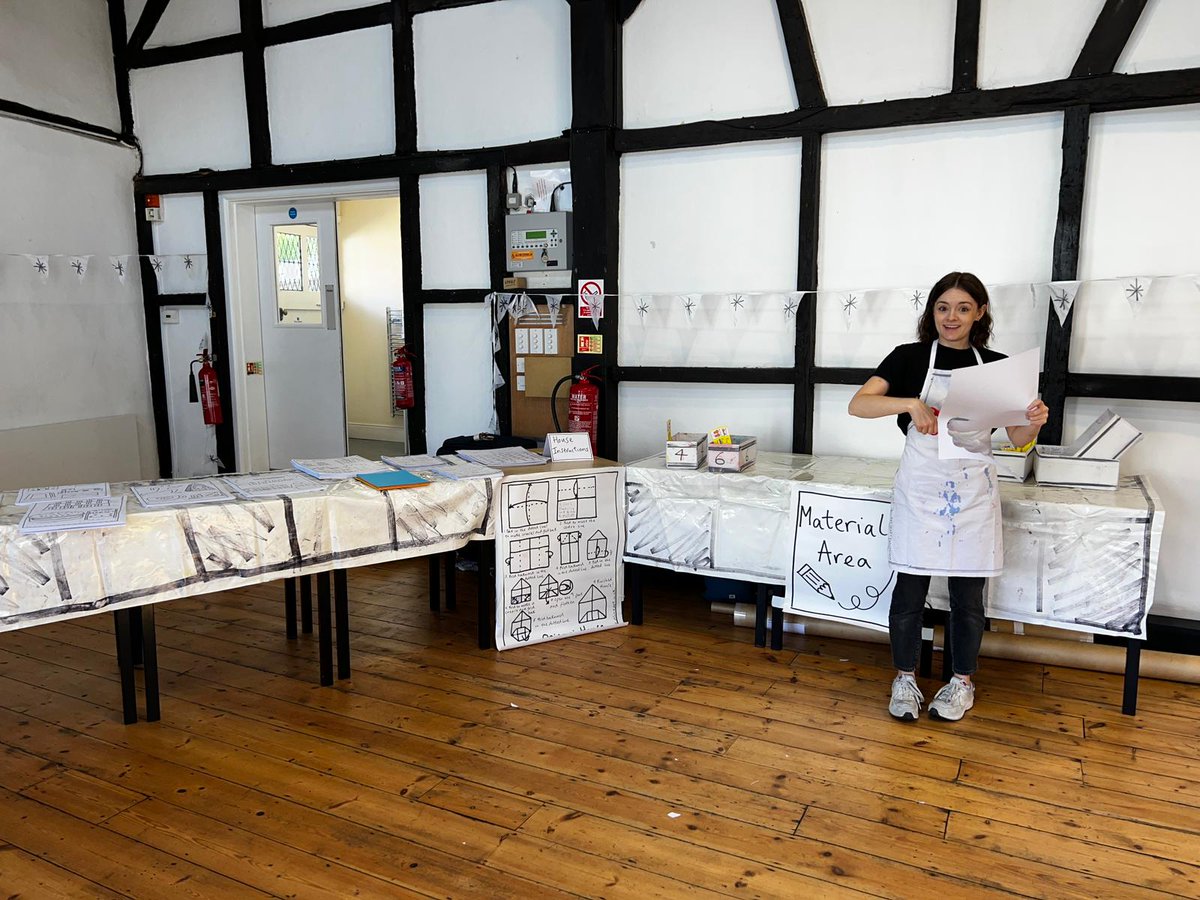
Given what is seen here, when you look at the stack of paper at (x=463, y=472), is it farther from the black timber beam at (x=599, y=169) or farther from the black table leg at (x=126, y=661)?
the black table leg at (x=126, y=661)

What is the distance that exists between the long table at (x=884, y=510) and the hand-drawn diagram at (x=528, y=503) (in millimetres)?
433

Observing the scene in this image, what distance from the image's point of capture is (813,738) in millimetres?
2789

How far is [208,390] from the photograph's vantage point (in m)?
5.52

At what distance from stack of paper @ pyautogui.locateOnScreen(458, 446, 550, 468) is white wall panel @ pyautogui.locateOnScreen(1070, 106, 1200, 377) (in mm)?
2305

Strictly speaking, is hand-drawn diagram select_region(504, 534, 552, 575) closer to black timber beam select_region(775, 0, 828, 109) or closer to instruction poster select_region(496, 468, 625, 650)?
instruction poster select_region(496, 468, 625, 650)

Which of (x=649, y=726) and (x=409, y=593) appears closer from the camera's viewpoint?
(x=649, y=726)

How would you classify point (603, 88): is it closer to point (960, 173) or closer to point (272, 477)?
point (960, 173)

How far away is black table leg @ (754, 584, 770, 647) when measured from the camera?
3.54 metres

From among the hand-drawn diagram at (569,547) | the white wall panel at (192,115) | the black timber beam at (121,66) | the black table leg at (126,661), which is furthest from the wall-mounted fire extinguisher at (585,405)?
the black timber beam at (121,66)

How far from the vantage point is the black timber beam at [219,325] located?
552cm

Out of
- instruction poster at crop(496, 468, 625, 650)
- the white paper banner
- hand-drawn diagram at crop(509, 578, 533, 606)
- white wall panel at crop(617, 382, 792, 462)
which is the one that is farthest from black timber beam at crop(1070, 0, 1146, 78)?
the white paper banner

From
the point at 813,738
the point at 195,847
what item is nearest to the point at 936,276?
the point at 813,738

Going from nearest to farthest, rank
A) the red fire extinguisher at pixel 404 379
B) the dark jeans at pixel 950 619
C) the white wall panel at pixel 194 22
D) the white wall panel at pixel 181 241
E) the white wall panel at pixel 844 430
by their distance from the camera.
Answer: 1. the dark jeans at pixel 950 619
2. the white wall panel at pixel 844 430
3. the red fire extinguisher at pixel 404 379
4. the white wall panel at pixel 194 22
5. the white wall panel at pixel 181 241

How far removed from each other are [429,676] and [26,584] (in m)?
1.37
